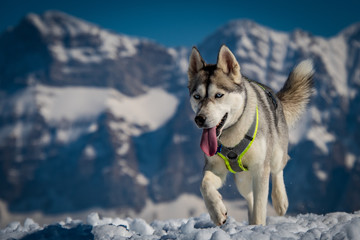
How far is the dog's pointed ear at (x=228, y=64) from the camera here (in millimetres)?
6270

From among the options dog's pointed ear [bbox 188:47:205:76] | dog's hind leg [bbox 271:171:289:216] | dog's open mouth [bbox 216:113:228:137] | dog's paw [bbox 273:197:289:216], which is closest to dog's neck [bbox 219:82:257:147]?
dog's open mouth [bbox 216:113:228:137]

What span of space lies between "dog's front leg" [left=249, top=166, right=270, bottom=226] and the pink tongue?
3.73 feet

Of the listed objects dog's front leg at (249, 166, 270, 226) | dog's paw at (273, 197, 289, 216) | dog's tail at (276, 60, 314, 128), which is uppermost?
dog's tail at (276, 60, 314, 128)

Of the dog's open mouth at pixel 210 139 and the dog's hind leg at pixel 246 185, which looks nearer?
the dog's open mouth at pixel 210 139

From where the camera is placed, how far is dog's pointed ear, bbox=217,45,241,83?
6.27 m

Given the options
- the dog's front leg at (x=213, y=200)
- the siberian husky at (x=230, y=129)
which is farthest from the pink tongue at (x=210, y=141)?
the dog's front leg at (x=213, y=200)

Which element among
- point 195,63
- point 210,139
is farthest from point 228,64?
point 210,139

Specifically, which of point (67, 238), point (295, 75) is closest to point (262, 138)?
point (295, 75)

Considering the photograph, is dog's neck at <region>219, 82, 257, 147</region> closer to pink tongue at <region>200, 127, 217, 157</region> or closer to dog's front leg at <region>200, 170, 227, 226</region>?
pink tongue at <region>200, 127, 217, 157</region>

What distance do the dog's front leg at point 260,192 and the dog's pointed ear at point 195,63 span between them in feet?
7.16

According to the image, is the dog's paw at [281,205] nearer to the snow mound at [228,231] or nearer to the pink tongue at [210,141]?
the snow mound at [228,231]

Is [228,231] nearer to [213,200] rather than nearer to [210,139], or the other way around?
[213,200]

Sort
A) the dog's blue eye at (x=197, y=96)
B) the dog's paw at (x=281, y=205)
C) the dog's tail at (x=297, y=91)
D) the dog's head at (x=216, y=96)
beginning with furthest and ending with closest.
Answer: the dog's tail at (x=297, y=91) → the dog's paw at (x=281, y=205) → the dog's blue eye at (x=197, y=96) → the dog's head at (x=216, y=96)

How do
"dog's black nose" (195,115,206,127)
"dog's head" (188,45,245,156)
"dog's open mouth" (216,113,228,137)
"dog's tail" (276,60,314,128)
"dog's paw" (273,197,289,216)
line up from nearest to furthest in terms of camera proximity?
"dog's black nose" (195,115,206,127), "dog's head" (188,45,245,156), "dog's open mouth" (216,113,228,137), "dog's paw" (273,197,289,216), "dog's tail" (276,60,314,128)
